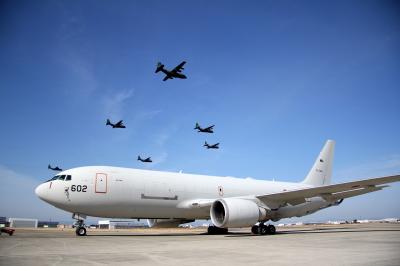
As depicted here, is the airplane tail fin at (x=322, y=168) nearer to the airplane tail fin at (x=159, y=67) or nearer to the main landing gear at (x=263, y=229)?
the main landing gear at (x=263, y=229)

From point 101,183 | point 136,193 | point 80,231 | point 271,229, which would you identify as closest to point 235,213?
point 271,229

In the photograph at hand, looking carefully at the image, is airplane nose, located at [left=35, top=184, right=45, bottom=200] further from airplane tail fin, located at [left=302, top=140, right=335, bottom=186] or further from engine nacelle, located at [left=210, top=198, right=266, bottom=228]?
airplane tail fin, located at [left=302, top=140, right=335, bottom=186]

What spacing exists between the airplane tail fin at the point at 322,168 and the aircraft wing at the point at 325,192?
6.35 meters

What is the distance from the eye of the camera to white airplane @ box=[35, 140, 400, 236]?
639 inches

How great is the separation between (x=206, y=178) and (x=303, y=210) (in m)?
7.47

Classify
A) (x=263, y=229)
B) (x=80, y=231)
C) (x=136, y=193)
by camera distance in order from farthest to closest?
(x=263, y=229) → (x=136, y=193) → (x=80, y=231)

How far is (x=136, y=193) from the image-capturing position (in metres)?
17.5

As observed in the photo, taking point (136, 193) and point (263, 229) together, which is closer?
point (136, 193)

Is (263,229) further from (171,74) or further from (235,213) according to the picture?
(171,74)

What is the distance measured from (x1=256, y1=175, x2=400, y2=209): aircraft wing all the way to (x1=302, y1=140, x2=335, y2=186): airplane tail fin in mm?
6347

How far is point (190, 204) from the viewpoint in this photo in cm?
1941

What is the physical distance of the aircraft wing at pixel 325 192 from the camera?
16552mm

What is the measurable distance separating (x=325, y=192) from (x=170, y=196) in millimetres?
8477

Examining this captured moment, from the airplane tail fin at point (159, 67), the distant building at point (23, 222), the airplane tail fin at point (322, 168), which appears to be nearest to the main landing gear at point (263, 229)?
the airplane tail fin at point (322, 168)
